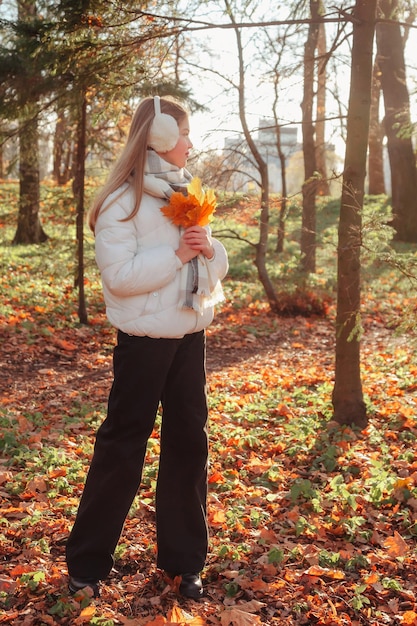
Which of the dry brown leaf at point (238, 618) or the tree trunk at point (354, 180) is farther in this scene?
the tree trunk at point (354, 180)

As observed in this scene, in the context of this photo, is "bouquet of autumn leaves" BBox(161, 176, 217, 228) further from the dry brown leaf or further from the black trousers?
the dry brown leaf

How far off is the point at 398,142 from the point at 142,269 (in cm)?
1704

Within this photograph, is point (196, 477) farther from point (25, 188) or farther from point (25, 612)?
point (25, 188)

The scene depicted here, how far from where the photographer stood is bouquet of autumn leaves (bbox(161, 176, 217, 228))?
3.01m

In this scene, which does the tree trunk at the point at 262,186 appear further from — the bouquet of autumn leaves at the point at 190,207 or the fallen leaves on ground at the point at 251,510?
the bouquet of autumn leaves at the point at 190,207

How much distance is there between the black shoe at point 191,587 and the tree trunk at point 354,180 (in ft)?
9.04

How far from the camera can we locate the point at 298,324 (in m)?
11.4

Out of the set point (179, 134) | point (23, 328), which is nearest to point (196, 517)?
point (179, 134)

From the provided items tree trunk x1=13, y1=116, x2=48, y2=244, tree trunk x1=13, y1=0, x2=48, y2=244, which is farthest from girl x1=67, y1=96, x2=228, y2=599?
tree trunk x1=13, y1=116, x2=48, y2=244

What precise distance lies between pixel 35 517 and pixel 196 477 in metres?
1.18

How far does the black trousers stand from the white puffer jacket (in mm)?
102

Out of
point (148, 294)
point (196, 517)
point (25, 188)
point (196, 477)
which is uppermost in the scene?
point (25, 188)

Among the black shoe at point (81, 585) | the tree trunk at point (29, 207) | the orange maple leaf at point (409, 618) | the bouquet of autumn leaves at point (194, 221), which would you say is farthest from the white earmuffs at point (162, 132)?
the tree trunk at point (29, 207)

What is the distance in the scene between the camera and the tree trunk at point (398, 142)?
17.4m
